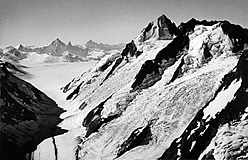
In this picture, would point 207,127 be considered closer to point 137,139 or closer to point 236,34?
point 137,139

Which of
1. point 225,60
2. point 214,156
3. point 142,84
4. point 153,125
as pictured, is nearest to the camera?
point 214,156

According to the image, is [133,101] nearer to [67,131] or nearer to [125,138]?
[125,138]

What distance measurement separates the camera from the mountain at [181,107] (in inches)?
1443

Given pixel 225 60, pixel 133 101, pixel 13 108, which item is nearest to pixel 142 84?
pixel 133 101

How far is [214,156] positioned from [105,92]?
4933 centimetres

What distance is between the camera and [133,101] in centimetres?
6094

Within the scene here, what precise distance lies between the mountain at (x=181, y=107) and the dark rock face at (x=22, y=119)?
6890 millimetres

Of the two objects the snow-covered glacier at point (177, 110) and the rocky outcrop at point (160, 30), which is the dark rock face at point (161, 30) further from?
the snow-covered glacier at point (177, 110)

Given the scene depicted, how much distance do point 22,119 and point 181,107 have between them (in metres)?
41.3

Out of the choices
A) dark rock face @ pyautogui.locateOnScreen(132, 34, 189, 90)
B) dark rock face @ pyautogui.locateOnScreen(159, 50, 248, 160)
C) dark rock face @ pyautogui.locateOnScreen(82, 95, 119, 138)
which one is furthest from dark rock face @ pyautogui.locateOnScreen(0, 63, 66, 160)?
dark rock face @ pyautogui.locateOnScreen(159, 50, 248, 160)

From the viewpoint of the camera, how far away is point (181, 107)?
160 feet

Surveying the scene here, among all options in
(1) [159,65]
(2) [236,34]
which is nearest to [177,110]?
(2) [236,34]

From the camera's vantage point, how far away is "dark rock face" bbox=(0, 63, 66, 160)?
197 feet

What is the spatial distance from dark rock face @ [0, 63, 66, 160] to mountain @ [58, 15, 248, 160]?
6890mm
